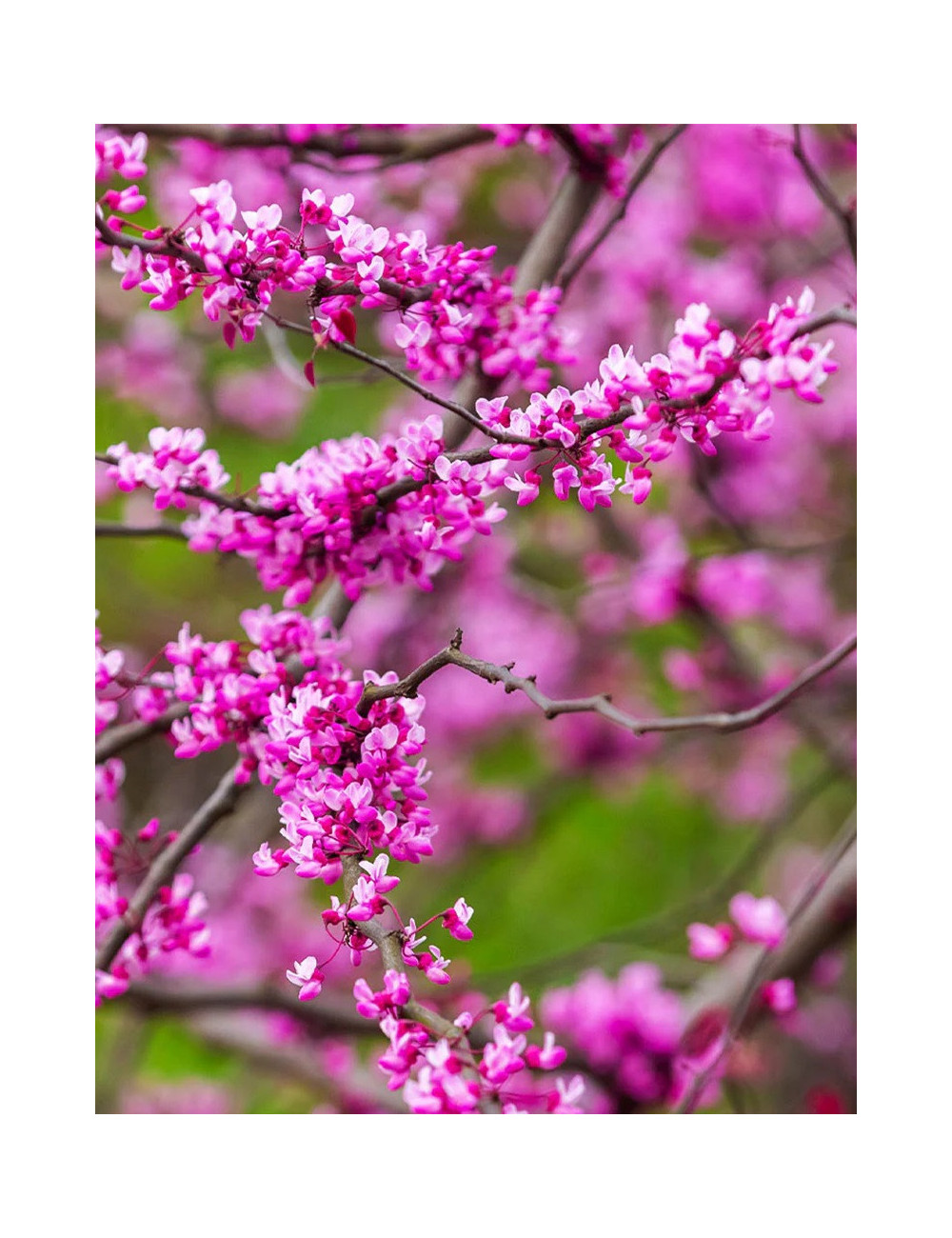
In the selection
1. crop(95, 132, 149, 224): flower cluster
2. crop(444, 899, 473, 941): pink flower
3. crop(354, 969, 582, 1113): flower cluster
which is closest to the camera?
crop(354, 969, 582, 1113): flower cluster

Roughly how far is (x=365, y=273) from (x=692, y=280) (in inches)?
41.7

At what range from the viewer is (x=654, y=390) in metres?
1.05

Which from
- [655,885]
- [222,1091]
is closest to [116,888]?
[222,1091]

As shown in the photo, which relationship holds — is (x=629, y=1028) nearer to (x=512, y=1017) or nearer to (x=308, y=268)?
(x=512, y=1017)

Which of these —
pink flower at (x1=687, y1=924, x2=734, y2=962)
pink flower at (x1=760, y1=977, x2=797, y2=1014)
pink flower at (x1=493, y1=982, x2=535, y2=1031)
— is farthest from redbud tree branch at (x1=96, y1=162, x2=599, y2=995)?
pink flower at (x1=760, y1=977, x2=797, y2=1014)

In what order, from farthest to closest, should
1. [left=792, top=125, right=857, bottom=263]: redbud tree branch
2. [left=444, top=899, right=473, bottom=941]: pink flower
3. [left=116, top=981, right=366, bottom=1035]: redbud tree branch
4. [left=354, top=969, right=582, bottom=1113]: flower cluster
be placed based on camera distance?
[left=116, top=981, right=366, bottom=1035]: redbud tree branch → [left=792, top=125, right=857, bottom=263]: redbud tree branch → [left=444, top=899, right=473, bottom=941]: pink flower → [left=354, top=969, right=582, bottom=1113]: flower cluster

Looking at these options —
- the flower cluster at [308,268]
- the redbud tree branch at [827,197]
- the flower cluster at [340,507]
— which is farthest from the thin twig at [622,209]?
the flower cluster at [340,507]

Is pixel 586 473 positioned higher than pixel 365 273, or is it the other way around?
pixel 365 273

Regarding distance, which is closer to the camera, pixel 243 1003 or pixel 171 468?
pixel 171 468

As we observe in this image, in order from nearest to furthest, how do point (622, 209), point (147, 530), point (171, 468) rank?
point (171, 468), point (147, 530), point (622, 209)

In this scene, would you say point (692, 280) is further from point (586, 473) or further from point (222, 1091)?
point (222, 1091)

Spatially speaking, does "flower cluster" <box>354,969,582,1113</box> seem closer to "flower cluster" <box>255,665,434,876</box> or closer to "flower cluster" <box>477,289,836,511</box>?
"flower cluster" <box>255,665,434,876</box>

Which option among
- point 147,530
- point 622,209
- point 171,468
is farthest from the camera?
point 622,209

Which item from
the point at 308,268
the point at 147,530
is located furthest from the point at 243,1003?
the point at 308,268
